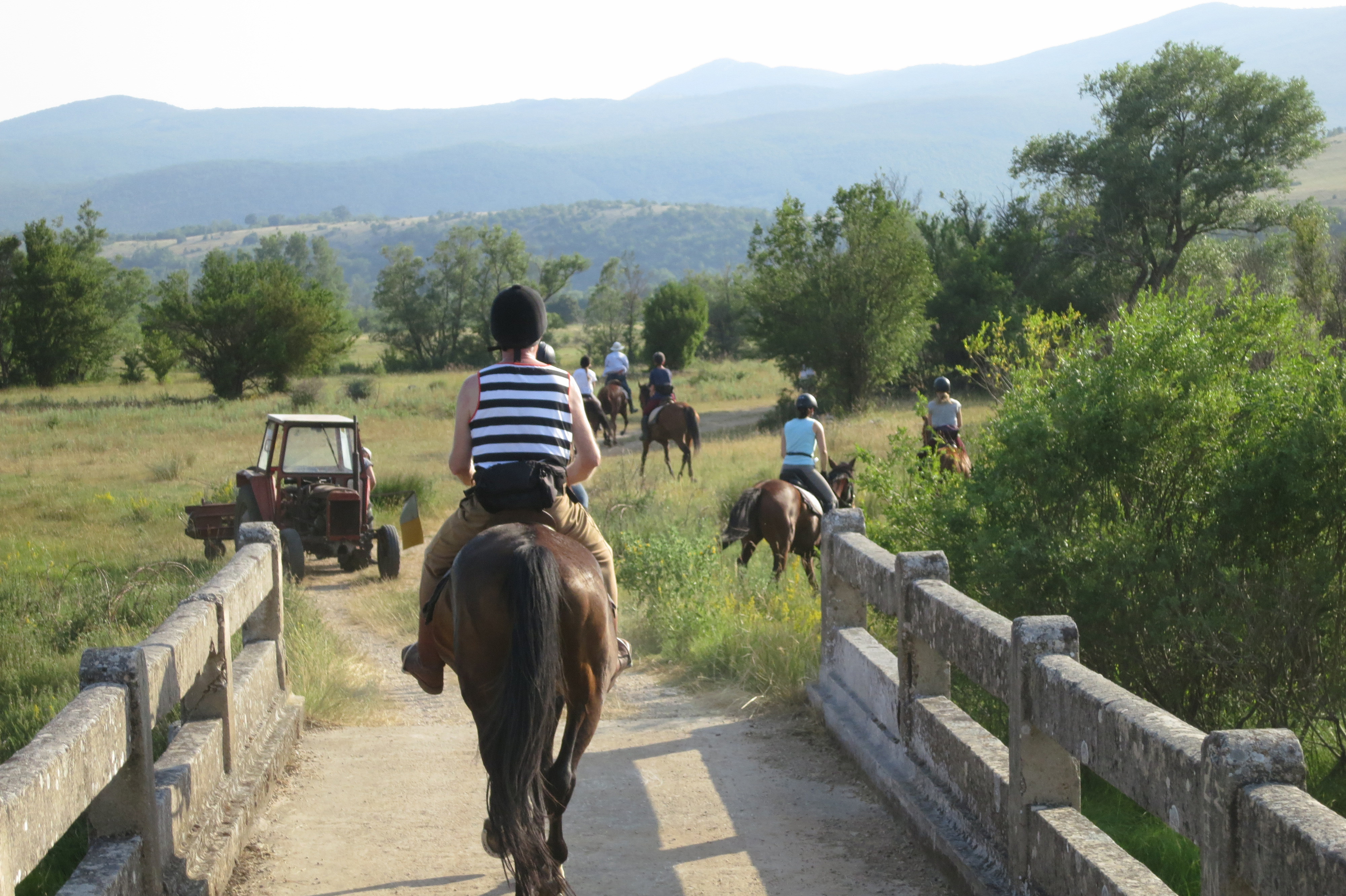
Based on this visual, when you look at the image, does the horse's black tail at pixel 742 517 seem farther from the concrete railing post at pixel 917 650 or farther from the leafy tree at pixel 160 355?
the leafy tree at pixel 160 355

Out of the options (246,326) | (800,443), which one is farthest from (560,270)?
(800,443)

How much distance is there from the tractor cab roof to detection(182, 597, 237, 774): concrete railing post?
871cm

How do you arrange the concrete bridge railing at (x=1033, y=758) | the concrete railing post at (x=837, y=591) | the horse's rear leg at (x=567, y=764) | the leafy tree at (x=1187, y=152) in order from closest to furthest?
the concrete bridge railing at (x=1033, y=758) → the horse's rear leg at (x=567, y=764) → the concrete railing post at (x=837, y=591) → the leafy tree at (x=1187, y=152)

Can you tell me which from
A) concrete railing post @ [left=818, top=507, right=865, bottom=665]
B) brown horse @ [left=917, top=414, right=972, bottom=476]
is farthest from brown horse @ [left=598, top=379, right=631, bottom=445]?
concrete railing post @ [left=818, top=507, right=865, bottom=665]

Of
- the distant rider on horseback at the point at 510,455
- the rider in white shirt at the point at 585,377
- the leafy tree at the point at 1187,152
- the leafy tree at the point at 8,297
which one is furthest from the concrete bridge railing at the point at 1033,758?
the leafy tree at the point at 8,297

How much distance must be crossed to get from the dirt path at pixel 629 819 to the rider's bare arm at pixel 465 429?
1801 millimetres

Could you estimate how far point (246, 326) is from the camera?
147 ft

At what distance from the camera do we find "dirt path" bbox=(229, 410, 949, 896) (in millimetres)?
5195

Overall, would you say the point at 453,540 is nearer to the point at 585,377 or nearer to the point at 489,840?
the point at 489,840

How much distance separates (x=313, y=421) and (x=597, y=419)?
387 inches

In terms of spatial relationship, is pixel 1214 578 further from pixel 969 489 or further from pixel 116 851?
pixel 116 851

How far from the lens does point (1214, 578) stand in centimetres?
680

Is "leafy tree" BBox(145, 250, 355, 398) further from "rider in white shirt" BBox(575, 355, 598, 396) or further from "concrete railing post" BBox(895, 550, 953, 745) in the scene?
"concrete railing post" BBox(895, 550, 953, 745)

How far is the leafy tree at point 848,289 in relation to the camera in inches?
1366
